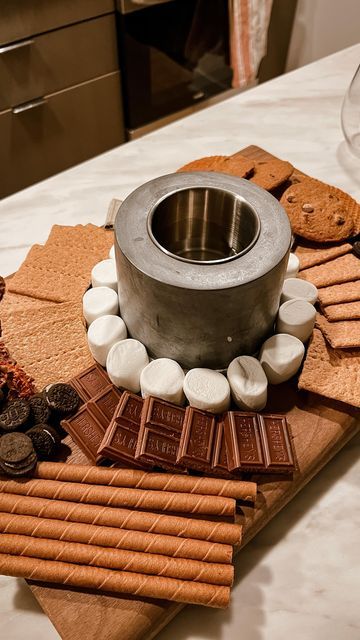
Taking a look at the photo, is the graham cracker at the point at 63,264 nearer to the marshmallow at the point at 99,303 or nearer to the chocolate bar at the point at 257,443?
the marshmallow at the point at 99,303

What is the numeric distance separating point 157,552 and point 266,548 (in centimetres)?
17

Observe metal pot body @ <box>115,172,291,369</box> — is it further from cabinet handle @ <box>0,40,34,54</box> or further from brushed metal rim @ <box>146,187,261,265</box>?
cabinet handle @ <box>0,40,34,54</box>

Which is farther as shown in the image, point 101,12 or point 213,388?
point 101,12

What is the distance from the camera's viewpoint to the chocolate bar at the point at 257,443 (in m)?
0.82

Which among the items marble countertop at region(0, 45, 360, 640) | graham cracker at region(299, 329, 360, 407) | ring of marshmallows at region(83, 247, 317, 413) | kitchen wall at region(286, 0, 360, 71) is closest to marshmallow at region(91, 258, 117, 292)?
ring of marshmallows at region(83, 247, 317, 413)

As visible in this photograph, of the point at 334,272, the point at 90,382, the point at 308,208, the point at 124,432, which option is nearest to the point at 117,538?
the point at 124,432

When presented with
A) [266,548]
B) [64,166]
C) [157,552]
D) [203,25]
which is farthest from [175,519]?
[203,25]

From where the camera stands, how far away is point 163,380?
88cm

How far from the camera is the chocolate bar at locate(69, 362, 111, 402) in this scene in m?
0.91

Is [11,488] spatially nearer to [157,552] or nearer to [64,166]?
[157,552]

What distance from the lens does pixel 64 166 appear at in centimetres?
230

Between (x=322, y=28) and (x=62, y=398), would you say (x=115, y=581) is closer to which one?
(x=62, y=398)

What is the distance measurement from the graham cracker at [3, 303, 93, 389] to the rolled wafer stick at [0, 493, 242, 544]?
22 cm

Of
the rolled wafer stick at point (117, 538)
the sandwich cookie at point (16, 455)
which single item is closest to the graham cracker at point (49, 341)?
the sandwich cookie at point (16, 455)
